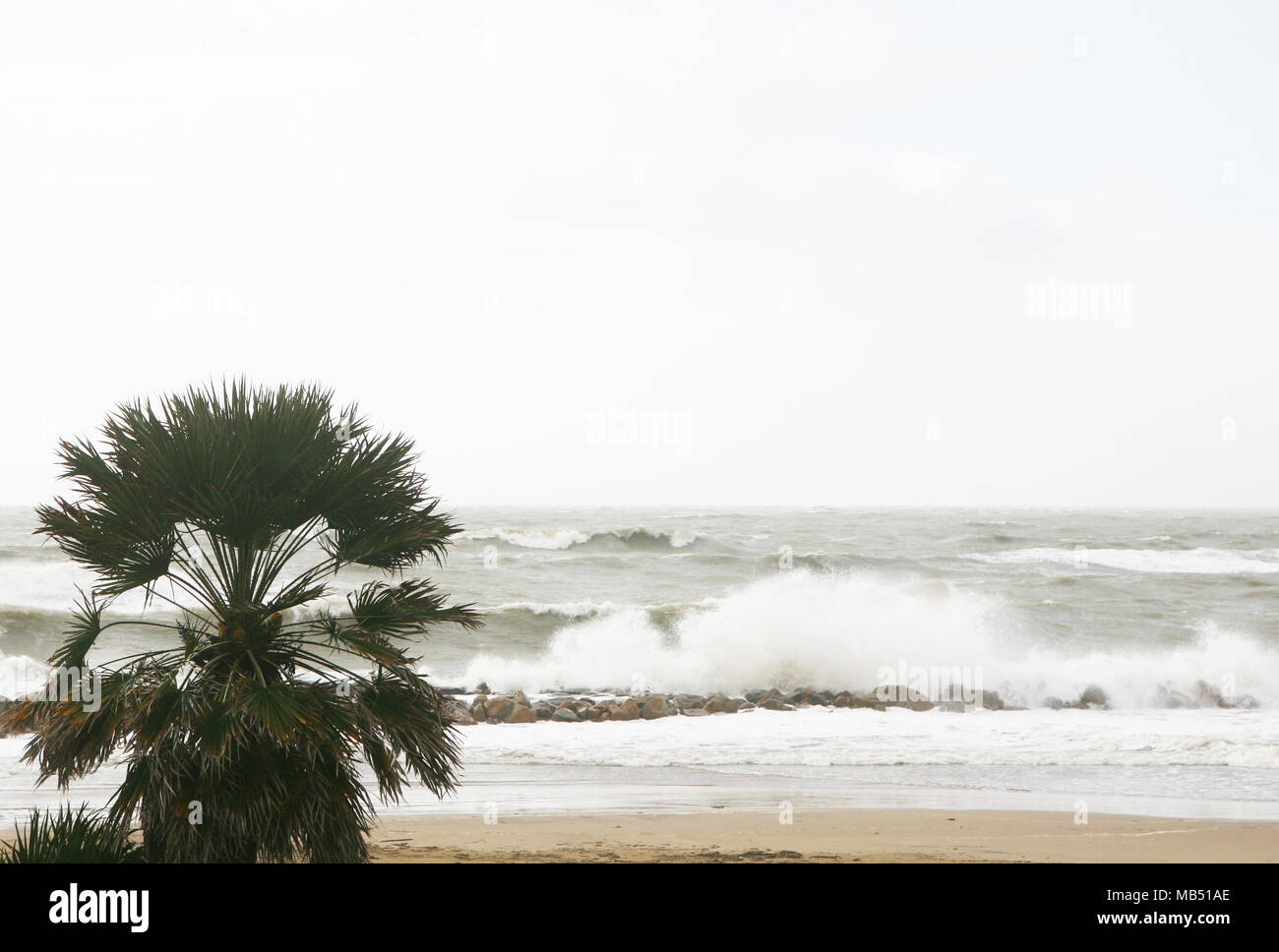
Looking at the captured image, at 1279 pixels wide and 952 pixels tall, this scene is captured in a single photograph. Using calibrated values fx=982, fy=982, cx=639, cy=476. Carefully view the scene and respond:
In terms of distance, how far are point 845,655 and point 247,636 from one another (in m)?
16.2

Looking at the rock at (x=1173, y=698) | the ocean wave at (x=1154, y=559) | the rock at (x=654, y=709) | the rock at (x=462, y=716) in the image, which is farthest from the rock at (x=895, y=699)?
the ocean wave at (x=1154, y=559)

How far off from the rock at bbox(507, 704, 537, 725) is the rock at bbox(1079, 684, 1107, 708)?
10.1 m

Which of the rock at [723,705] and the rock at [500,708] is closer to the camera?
the rock at [500,708]

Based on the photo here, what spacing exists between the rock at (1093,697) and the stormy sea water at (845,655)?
10.9 inches

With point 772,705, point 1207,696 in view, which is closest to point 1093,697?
point 1207,696

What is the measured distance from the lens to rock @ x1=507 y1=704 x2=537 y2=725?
15352 millimetres

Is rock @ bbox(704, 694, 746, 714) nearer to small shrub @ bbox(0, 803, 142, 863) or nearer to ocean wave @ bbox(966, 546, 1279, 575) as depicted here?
small shrub @ bbox(0, 803, 142, 863)

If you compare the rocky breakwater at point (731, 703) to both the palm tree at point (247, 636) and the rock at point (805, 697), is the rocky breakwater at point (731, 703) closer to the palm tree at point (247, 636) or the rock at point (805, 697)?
the rock at point (805, 697)

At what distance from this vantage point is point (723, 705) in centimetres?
1677

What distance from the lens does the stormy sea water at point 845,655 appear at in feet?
36.8

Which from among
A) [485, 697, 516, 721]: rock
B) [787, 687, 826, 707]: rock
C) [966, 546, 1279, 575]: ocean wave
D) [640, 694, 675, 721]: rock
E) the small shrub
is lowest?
[787, 687, 826, 707]: rock

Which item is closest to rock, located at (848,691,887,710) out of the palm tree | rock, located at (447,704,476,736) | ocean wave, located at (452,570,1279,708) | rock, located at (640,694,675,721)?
ocean wave, located at (452,570,1279,708)
